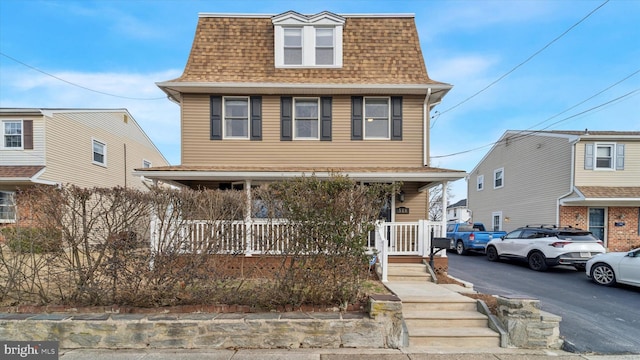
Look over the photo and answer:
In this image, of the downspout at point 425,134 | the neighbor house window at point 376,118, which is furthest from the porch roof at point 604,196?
the neighbor house window at point 376,118

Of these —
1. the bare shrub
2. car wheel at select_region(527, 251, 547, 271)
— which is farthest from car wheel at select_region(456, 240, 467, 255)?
the bare shrub

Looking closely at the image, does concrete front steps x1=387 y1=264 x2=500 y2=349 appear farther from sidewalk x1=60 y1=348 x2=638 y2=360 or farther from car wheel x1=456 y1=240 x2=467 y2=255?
car wheel x1=456 y1=240 x2=467 y2=255

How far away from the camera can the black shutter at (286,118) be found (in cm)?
885

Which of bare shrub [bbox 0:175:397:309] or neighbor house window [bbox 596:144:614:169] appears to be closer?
bare shrub [bbox 0:175:397:309]

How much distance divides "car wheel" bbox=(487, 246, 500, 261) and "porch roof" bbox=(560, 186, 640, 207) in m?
4.26

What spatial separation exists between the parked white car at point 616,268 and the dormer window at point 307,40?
9.25 m

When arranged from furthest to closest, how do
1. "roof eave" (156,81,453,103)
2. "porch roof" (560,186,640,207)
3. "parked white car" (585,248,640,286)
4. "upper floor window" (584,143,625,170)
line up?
"upper floor window" (584,143,625,170)
"porch roof" (560,186,640,207)
"roof eave" (156,81,453,103)
"parked white car" (585,248,640,286)

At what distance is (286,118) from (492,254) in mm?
10167

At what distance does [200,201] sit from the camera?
14.8ft

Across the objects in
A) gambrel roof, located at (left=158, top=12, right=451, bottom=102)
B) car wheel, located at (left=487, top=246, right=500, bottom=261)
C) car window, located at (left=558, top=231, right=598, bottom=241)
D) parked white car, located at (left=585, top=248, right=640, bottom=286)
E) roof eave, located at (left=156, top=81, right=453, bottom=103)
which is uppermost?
gambrel roof, located at (left=158, top=12, right=451, bottom=102)

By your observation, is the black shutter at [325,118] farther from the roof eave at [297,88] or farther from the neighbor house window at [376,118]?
the neighbor house window at [376,118]

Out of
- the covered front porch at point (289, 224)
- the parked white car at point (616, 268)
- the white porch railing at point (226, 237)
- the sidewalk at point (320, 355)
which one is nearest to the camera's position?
the sidewalk at point (320, 355)

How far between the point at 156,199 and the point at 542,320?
596cm

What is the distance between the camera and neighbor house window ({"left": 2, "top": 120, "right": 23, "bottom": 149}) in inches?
464
